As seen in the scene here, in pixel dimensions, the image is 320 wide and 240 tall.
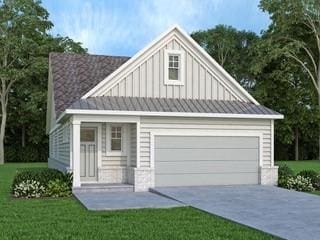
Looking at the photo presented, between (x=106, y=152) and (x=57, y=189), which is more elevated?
(x=106, y=152)

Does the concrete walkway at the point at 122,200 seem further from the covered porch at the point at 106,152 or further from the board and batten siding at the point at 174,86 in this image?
the board and batten siding at the point at 174,86

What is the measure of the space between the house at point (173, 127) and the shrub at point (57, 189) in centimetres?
191

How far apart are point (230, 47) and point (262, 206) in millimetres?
45717

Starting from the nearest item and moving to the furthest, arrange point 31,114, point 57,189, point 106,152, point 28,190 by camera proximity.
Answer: point 28,190
point 57,189
point 106,152
point 31,114

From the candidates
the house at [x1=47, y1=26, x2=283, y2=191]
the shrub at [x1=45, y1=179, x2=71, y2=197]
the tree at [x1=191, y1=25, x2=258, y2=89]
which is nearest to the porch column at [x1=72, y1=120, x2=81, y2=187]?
the shrub at [x1=45, y1=179, x2=71, y2=197]

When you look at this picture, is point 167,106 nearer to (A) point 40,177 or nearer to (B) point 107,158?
(B) point 107,158

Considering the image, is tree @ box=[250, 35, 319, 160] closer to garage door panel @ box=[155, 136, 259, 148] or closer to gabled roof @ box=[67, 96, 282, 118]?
gabled roof @ box=[67, 96, 282, 118]

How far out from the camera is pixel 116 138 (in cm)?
1839

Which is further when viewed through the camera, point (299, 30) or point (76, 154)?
point (299, 30)

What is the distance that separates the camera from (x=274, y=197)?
14211mm

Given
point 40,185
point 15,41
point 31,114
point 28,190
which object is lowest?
point 28,190

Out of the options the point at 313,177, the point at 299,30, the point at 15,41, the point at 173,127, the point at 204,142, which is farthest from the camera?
the point at 299,30

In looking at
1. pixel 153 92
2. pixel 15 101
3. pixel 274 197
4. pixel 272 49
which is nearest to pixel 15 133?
pixel 15 101

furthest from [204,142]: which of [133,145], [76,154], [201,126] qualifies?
[76,154]
